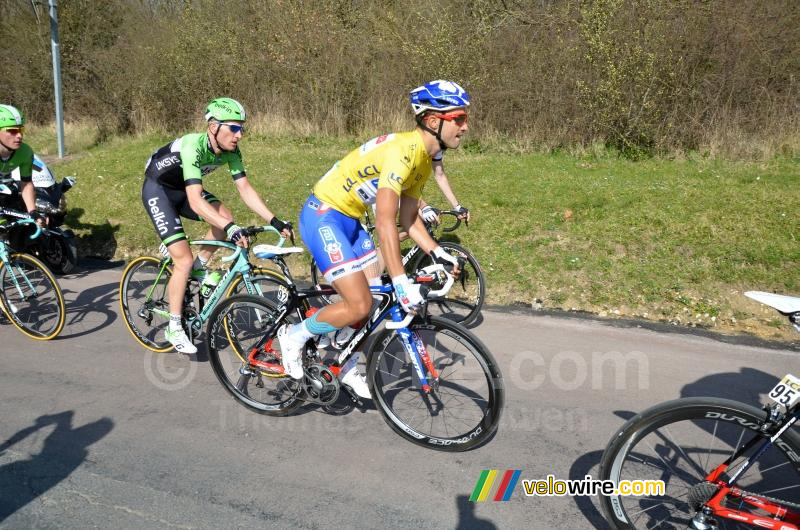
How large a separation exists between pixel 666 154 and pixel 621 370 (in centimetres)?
751

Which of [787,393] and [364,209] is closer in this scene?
[787,393]

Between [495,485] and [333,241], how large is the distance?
179cm

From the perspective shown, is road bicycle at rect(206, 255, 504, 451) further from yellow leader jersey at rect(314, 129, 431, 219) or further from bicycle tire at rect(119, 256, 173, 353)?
bicycle tire at rect(119, 256, 173, 353)

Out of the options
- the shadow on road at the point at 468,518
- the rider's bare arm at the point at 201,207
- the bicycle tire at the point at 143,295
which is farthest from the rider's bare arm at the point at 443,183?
the shadow on road at the point at 468,518

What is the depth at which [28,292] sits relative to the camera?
603cm

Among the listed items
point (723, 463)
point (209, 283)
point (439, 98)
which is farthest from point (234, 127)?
point (723, 463)

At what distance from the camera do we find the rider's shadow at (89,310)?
608 centimetres

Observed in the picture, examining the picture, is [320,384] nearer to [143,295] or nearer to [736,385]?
[143,295]

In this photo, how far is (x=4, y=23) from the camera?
19703mm

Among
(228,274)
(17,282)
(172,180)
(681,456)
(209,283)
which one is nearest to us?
(681,456)

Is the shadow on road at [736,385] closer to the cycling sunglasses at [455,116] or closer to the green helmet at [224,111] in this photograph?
the cycling sunglasses at [455,116]

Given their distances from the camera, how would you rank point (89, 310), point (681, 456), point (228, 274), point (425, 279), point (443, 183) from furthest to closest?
point (443, 183) → point (89, 310) → point (228, 274) → point (425, 279) → point (681, 456)

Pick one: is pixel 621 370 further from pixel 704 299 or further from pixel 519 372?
pixel 704 299

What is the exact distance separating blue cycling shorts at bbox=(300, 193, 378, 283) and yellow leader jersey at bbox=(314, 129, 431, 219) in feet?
0.23
